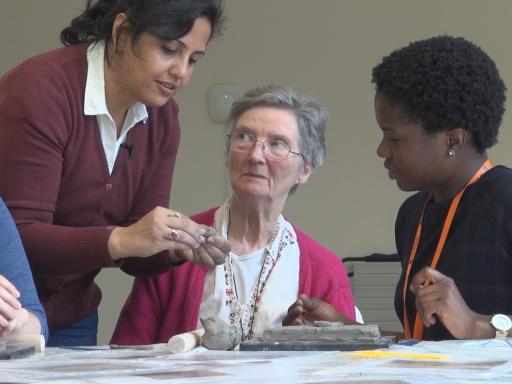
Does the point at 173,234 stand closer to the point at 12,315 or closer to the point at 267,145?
the point at 12,315

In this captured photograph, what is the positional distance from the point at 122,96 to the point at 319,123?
53 cm

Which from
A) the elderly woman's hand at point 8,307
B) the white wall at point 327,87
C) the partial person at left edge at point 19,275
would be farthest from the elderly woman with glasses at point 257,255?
the white wall at point 327,87

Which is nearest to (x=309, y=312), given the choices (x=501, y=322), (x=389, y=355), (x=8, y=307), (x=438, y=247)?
(x=438, y=247)

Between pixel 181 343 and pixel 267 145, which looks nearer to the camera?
pixel 181 343

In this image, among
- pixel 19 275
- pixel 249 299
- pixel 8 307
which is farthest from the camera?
pixel 249 299

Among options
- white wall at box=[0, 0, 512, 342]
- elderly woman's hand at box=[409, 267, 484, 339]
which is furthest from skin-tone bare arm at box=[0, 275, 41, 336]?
white wall at box=[0, 0, 512, 342]

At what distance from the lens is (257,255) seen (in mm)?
2270

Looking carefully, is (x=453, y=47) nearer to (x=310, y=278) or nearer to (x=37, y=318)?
(x=310, y=278)

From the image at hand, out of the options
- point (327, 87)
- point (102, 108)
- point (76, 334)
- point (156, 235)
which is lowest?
point (76, 334)

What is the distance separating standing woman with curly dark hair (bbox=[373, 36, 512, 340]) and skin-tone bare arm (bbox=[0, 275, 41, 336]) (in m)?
0.74

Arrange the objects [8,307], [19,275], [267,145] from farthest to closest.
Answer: [267,145] → [19,275] → [8,307]

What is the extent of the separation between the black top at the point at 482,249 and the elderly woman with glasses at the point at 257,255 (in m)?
0.30

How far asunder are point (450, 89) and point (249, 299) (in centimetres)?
65

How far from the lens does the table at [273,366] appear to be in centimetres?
117
